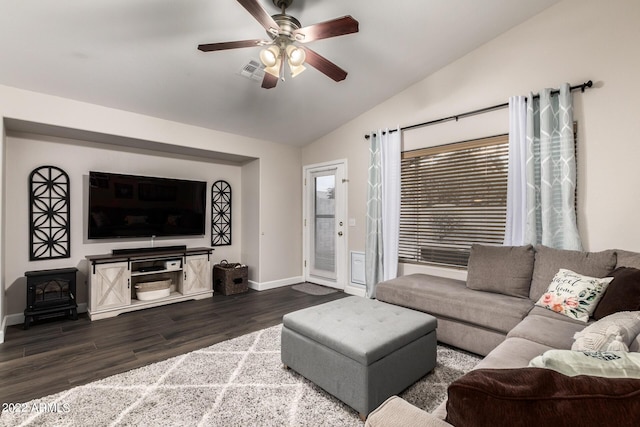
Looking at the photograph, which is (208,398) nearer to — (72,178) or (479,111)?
(72,178)

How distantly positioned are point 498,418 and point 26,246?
15.4 ft

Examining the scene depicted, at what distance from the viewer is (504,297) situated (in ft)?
8.70

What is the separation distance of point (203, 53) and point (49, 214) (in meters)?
2.67

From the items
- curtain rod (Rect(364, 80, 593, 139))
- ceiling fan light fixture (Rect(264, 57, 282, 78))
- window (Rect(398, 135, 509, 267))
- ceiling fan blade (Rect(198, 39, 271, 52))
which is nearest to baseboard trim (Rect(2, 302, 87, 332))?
ceiling fan blade (Rect(198, 39, 271, 52))

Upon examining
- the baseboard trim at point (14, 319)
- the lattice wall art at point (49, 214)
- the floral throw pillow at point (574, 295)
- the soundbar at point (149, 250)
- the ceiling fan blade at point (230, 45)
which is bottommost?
the baseboard trim at point (14, 319)

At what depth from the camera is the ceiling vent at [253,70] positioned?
3.18 meters

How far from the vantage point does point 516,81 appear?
3178 millimetres

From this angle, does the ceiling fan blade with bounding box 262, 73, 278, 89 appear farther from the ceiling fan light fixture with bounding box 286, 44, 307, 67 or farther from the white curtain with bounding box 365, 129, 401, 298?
the white curtain with bounding box 365, 129, 401, 298

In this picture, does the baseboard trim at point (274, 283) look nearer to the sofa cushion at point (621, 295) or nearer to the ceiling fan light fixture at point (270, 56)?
the ceiling fan light fixture at point (270, 56)

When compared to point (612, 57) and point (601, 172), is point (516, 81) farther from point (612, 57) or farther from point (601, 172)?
point (601, 172)

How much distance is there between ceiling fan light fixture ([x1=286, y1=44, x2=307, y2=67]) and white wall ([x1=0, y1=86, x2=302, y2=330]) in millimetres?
2431

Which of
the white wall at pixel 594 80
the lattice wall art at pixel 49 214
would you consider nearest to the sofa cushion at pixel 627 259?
the white wall at pixel 594 80

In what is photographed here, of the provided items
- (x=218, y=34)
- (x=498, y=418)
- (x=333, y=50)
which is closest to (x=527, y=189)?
(x=333, y=50)

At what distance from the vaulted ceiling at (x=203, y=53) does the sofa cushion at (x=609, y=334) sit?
2733 millimetres
